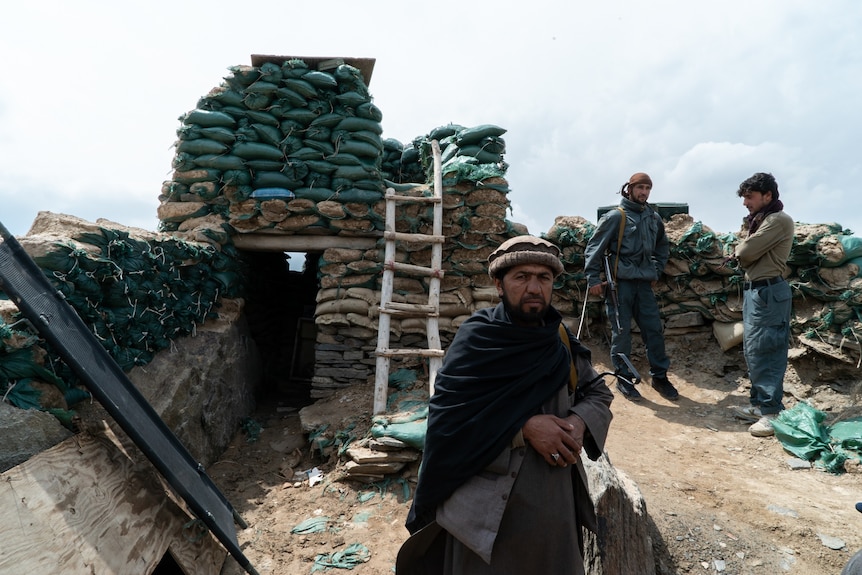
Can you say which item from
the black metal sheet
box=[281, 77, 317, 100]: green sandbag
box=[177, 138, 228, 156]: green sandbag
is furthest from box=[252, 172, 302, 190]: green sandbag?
the black metal sheet

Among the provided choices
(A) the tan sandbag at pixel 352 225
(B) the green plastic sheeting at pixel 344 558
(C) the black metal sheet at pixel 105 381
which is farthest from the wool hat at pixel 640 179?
(C) the black metal sheet at pixel 105 381

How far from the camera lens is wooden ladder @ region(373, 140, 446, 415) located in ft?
14.7

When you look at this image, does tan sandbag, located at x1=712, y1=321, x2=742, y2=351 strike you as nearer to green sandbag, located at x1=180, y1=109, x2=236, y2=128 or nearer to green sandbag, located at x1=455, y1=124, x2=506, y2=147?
green sandbag, located at x1=455, y1=124, x2=506, y2=147

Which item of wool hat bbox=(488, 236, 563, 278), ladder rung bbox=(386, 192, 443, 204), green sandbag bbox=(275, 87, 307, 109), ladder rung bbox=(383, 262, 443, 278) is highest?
green sandbag bbox=(275, 87, 307, 109)

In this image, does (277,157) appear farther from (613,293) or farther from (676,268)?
(676,268)

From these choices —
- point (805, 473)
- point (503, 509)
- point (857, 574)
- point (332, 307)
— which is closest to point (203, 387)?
point (332, 307)

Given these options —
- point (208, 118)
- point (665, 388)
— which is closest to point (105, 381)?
point (208, 118)

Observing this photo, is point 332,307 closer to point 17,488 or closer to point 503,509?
point 17,488

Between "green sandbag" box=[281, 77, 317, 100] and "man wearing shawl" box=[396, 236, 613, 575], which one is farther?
"green sandbag" box=[281, 77, 317, 100]

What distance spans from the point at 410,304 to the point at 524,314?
A: 3.18 metres

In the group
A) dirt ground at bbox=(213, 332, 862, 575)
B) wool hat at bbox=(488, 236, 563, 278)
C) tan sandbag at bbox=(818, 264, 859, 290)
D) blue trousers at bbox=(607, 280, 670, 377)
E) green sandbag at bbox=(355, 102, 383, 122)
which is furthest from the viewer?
green sandbag at bbox=(355, 102, 383, 122)

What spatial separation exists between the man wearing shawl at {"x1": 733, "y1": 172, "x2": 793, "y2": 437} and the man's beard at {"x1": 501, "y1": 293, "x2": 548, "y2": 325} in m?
3.26

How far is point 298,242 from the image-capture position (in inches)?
208

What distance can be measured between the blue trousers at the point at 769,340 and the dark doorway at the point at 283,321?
500 cm
